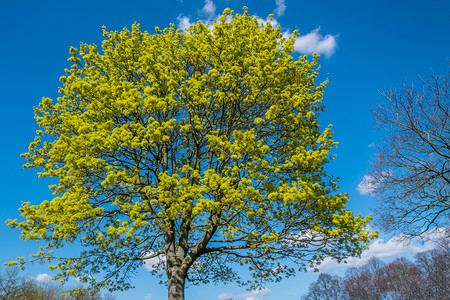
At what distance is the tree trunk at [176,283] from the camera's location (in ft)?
34.6

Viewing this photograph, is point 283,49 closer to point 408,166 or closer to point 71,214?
point 408,166

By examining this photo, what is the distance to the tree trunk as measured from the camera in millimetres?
10559

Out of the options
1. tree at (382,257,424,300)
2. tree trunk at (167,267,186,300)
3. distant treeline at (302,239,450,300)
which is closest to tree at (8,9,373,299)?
tree trunk at (167,267,186,300)

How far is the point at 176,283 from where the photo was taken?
10695mm

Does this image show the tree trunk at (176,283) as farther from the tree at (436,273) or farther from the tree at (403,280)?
the tree at (403,280)

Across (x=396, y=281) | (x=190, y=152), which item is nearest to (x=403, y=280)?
(x=396, y=281)

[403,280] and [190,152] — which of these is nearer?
[190,152]

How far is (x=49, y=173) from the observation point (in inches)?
424

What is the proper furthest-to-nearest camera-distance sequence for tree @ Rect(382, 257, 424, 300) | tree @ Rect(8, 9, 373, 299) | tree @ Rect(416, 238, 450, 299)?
tree @ Rect(382, 257, 424, 300) < tree @ Rect(416, 238, 450, 299) < tree @ Rect(8, 9, 373, 299)

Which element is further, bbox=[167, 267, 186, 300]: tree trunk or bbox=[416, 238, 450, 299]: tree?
bbox=[416, 238, 450, 299]: tree

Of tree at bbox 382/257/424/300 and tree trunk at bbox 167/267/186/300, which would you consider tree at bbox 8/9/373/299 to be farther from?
tree at bbox 382/257/424/300

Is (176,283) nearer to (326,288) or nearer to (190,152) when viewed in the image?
(190,152)

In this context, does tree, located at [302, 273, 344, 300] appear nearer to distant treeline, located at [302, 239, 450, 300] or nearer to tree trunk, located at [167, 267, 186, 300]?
distant treeline, located at [302, 239, 450, 300]

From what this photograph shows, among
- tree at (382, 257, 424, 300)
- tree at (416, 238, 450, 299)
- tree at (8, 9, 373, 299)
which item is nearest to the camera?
tree at (8, 9, 373, 299)
